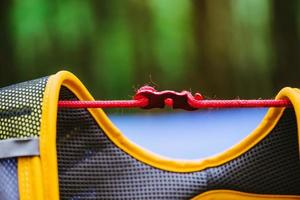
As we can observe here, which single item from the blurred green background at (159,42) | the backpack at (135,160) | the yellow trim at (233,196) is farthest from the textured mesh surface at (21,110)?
the blurred green background at (159,42)

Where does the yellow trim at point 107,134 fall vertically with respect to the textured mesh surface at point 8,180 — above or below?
above

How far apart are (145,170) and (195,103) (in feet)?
0.47

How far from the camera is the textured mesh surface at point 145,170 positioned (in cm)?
71

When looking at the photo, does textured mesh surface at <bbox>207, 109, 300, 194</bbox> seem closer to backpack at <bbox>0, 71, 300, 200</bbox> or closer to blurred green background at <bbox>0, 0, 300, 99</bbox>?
backpack at <bbox>0, 71, 300, 200</bbox>

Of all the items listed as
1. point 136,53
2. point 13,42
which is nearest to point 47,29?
point 13,42

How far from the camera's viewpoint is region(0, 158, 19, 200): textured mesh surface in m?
0.61

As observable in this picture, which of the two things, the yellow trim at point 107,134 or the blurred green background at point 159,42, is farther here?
the blurred green background at point 159,42

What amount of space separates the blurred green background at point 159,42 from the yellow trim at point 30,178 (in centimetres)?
123

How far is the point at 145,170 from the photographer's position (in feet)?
2.49

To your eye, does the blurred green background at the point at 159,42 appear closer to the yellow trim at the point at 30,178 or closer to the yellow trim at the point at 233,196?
the yellow trim at the point at 233,196

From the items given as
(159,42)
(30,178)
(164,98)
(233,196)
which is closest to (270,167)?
(233,196)

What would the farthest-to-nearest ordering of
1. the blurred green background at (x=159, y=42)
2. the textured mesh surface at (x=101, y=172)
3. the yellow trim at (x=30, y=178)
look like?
the blurred green background at (x=159, y=42), the textured mesh surface at (x=101, y=172), the yellow trim at (x=30, y=178)

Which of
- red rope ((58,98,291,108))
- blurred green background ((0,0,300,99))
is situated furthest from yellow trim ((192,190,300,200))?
blurred green background ((0,0,300,99))

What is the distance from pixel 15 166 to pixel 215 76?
1300mm
